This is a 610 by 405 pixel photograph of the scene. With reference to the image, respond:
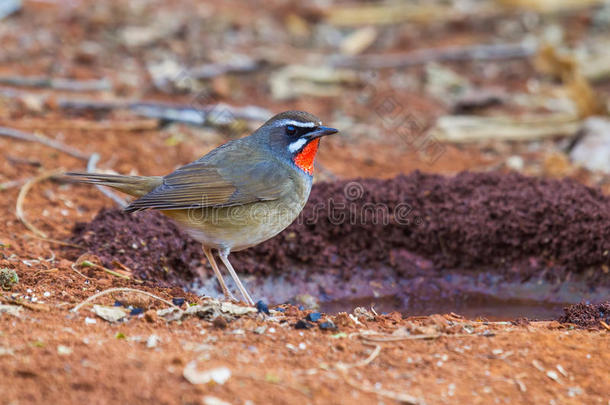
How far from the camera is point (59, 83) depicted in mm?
9852

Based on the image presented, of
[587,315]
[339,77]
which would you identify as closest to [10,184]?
[587,315]

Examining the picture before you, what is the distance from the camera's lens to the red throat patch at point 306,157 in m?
5.94

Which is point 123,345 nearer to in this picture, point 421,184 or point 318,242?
point 318,242

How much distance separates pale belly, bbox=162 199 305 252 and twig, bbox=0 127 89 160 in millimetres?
2896

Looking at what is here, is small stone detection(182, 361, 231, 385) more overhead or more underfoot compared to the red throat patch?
more underfoot

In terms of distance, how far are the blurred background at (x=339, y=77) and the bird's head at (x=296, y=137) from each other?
2589 mm

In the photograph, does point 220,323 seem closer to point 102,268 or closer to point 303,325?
point 303,325

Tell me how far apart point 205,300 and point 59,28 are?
8685mm

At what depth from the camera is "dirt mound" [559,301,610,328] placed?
16.3ft

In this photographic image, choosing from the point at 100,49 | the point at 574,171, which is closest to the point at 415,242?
the point at 574,171

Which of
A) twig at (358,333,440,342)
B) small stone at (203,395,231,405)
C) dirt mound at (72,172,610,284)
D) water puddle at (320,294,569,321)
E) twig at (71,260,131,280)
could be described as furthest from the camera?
dirt mound at (72,172,610,284)

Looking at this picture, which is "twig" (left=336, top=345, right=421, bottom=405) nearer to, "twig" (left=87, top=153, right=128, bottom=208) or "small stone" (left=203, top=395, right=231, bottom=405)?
"small stone" (left=203, top=395, right=231, bottom=405)

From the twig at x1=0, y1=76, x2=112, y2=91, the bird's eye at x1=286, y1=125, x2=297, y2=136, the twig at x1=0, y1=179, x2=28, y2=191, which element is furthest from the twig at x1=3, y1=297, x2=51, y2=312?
the twig at x1=0, y1=76, x2=112, y2=91

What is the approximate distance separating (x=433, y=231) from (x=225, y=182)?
2.08 meters
